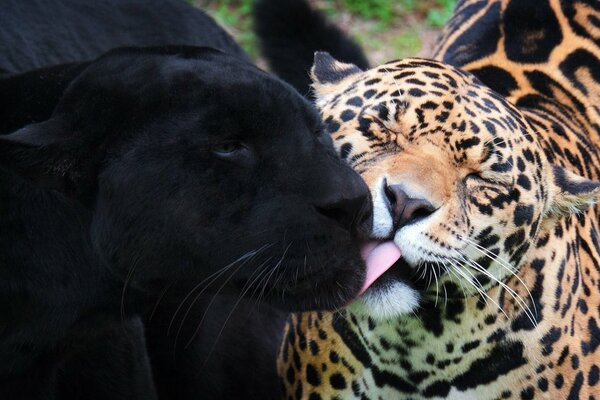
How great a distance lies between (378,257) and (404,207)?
7.1 inches

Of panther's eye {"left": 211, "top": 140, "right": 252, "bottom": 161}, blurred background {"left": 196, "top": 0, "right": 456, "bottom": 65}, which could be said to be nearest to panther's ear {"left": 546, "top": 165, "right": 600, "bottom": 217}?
panther's eye {"left": 211, "top": 140, "right": 252, "bottom": 161}

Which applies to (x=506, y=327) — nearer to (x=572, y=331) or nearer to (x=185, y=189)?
(x=572, y=331)

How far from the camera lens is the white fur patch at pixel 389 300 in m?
3.34

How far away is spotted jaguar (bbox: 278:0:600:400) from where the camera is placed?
3287mm

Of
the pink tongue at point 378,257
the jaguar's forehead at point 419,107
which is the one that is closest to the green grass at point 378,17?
the jaguar's forehead at point 419,107

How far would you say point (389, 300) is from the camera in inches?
132

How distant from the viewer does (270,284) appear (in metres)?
3.21

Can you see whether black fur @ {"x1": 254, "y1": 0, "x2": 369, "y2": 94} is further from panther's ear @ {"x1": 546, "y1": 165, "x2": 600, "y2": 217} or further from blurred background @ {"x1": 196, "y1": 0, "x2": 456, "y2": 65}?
blurred background @ {"x1": 196, "y1": 0, "x2": 456, "y2": 65}

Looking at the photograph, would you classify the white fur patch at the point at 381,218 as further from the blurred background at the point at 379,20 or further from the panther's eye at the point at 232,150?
the blurred background at the point at 379,20

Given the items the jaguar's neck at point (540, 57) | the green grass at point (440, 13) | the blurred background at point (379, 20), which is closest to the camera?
the jaguar's neck at point (540, 57)

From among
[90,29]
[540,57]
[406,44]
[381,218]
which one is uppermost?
[381,218]

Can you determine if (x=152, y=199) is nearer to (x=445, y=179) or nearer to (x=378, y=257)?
(x=378, y=257)

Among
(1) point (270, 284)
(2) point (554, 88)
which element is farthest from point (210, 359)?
(2) point (554, 88)

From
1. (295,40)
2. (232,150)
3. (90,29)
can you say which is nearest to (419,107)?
(232,150)
